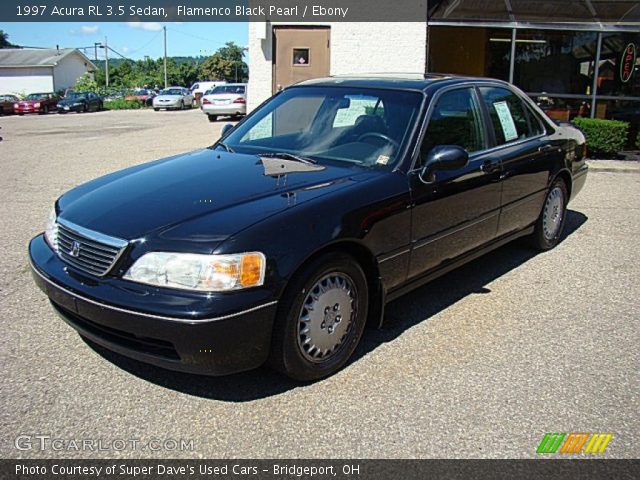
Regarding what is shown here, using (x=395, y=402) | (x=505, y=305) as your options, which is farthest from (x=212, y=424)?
(x=505, y=305)

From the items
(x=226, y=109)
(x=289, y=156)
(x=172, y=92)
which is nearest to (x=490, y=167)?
(x=289, y=156)

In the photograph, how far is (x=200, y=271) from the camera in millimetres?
2746

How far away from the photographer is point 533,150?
507 centimetres

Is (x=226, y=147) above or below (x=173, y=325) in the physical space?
above

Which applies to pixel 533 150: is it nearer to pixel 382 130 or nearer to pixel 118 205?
pixel 382 130

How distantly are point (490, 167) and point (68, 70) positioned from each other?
7505 cm

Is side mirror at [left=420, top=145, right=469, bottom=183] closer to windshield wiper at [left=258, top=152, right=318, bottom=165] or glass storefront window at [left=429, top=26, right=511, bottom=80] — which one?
windshield wiper at [left=258, top=152, right=318, bottom=165]

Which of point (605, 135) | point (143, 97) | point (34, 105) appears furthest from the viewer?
point (143, 97)

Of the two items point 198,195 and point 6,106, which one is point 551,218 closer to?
point 198,195

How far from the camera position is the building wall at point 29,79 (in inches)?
2564

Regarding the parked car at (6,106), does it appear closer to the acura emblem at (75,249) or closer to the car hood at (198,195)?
the car hood at (198,195)

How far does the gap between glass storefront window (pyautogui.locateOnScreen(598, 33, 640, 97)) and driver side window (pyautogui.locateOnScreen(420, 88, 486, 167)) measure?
31.4 feet

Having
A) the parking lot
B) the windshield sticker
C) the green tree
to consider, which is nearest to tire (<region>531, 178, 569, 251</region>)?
the parking lot

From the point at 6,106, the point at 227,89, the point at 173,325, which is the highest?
the point at 227,89
